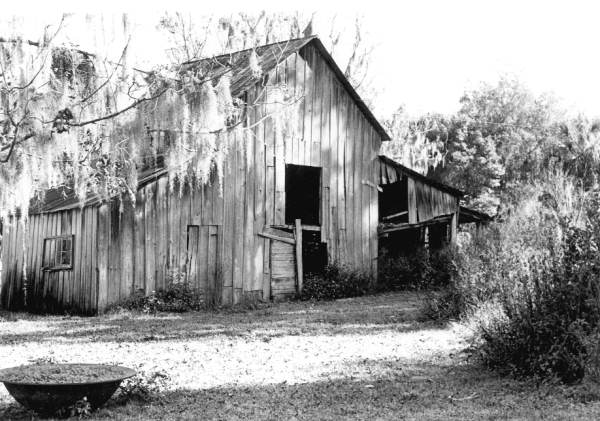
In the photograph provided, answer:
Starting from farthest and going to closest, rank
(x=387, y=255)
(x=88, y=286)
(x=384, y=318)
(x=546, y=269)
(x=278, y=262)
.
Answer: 1. (x=387, y=255)
2. (x=278, y=262)
3. (x=88, y=286)
4. (x=384, y=318)
5. (x=546, y=269)

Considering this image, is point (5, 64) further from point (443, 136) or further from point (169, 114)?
point (443, 136)

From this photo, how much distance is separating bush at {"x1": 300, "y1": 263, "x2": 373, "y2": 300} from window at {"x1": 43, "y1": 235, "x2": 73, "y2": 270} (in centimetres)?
595

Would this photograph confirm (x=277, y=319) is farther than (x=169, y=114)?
Yes

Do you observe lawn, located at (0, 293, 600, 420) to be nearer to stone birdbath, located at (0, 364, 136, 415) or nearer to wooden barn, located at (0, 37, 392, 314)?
stone birdbath, located at (0, 364, 136, 415)

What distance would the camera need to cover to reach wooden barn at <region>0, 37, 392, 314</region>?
1702 centimetres

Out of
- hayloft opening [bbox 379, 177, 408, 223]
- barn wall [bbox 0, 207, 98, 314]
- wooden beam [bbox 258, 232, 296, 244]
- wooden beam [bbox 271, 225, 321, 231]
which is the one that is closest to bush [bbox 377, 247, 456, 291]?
hayloft opening [bbox 379, 177, 408, 223]

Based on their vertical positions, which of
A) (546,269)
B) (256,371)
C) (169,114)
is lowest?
(256,371)

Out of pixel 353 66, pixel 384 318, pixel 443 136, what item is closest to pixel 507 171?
pixel 443 136

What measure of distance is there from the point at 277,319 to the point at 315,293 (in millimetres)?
4567

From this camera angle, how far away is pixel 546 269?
8969mm

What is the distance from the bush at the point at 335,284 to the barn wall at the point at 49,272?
5.71 m

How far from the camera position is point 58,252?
18.0 meters

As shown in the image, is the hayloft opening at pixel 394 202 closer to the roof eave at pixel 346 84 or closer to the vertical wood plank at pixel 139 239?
the roof eave at pixel 346 84

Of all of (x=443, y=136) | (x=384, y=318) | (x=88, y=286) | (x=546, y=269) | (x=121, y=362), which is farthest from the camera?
(x=443, y=136)
